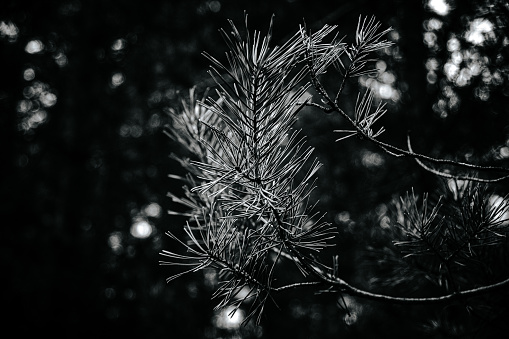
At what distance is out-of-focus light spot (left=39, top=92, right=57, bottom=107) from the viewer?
3.35 meters

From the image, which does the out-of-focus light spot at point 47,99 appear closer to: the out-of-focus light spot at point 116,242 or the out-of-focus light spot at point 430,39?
the out-of-focus light spot at point 116,242

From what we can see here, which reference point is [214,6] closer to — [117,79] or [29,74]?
[117,79]

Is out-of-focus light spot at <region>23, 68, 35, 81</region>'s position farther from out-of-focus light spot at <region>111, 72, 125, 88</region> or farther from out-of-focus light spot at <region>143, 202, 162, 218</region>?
out-of-focus light spot at <region>143, 202, 162, 218</region>

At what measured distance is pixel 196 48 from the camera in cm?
295

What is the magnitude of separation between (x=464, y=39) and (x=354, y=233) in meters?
1.38

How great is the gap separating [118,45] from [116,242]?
6.25 feet

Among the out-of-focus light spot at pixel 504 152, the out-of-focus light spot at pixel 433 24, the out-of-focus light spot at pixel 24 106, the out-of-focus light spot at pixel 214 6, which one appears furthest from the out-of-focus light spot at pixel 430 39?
the out-of-focus light spot at pixel 24 106

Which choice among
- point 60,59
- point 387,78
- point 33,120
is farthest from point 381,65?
point 33,120

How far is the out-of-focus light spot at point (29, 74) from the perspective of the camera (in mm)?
3198

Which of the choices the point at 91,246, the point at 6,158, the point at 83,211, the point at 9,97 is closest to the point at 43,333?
the point at 91,246

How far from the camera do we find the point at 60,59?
10.5ft

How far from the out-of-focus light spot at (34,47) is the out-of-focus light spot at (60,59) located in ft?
0.42

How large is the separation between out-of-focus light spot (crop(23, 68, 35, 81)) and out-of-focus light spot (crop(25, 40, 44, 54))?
198 millimetres

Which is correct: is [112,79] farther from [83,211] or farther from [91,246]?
[91,246]
